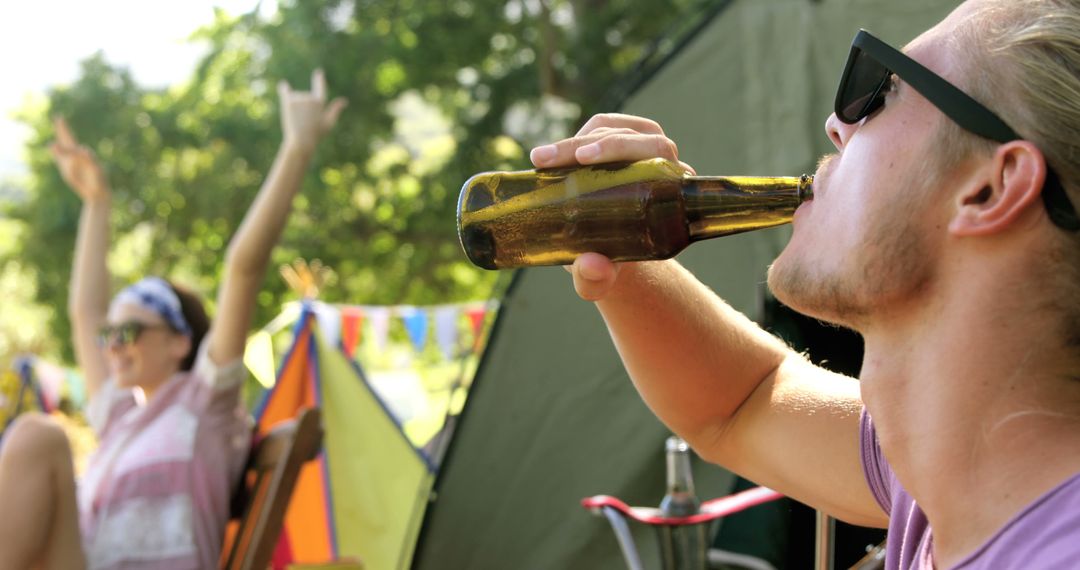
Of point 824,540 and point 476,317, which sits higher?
point 476,317

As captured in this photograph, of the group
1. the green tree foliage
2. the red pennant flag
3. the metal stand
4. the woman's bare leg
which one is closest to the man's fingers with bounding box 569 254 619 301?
the metal stand

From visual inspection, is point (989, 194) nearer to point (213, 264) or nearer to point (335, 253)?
point (335, 253)

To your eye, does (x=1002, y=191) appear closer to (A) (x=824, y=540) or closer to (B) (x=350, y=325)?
(A) (x=824, y=540)

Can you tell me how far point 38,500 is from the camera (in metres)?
3.01

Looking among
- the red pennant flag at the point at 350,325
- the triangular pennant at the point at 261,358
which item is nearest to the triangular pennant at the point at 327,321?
the triangular pennant at the point at 261,358

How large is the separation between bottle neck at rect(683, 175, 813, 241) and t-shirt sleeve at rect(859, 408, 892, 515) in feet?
1.02

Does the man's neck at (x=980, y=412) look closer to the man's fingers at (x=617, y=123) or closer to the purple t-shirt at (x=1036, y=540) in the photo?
the purple t-shirt at (x=1036, y=540)

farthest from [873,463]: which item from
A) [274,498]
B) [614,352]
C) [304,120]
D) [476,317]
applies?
[476,317]

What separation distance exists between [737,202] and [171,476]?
2.65m

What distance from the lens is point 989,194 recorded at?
3.78 ft

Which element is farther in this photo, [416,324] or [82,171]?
[416,324]

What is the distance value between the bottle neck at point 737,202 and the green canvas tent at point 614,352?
6.45 feet

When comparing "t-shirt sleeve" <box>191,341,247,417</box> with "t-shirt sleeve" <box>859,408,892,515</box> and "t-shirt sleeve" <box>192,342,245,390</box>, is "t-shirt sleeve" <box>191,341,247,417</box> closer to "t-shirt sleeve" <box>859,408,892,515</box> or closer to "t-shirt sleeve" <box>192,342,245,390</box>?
"t-shirt sleeve" <box>192,342,245,390</box>

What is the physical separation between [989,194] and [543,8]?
9686mm
